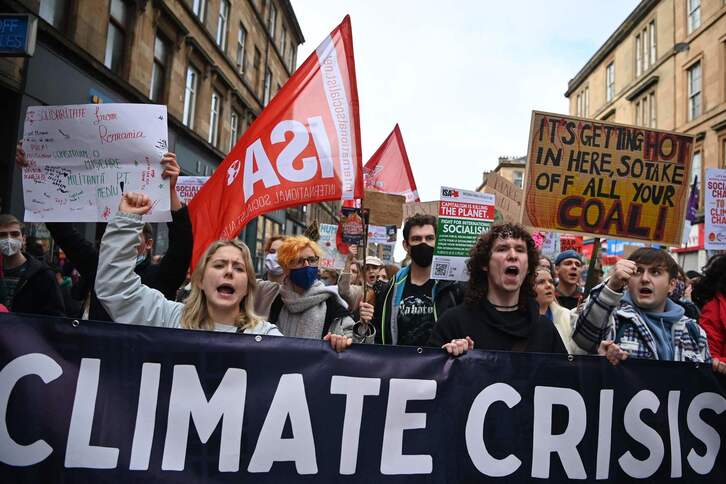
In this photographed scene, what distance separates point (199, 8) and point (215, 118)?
378cm

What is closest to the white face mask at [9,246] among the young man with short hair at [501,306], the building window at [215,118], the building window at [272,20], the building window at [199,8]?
the young man with short hair at [501,306]

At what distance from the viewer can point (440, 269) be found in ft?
11.2

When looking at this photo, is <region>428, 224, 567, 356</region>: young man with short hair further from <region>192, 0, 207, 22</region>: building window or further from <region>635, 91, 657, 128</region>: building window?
<region>635, 91, 657, 128</region>: building window

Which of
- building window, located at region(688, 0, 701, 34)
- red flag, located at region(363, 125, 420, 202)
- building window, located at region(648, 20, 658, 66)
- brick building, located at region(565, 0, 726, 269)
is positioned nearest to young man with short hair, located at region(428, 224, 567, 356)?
red flag, located at region(363, 125, 420, 202)

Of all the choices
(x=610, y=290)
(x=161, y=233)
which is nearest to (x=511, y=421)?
(x=610, y=290)

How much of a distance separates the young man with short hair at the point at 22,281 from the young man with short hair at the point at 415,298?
2484 mm

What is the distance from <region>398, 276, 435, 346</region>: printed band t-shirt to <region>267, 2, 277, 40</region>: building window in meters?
24.9

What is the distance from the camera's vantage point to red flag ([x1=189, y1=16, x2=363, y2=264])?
345 centimetres

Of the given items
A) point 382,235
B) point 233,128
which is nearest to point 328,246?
point 382,235

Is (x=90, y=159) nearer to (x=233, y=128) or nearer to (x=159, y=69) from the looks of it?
(x=159, y=69)

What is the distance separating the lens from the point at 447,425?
239 cm

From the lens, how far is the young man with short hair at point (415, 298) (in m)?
3.38

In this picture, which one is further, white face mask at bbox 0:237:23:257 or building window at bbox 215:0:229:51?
building window at bbox 215:0:229:51

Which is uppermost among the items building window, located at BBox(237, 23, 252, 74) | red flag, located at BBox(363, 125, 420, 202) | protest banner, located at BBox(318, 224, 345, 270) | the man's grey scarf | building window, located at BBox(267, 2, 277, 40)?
building window, located at BBox(267, 2, 277, 40)
